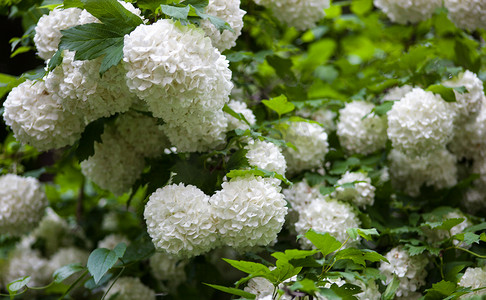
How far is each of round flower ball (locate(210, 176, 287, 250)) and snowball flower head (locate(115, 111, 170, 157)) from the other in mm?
517

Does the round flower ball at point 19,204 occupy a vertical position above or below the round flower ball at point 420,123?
below

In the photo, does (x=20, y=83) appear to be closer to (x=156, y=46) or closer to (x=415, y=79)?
(x=156, y=46)

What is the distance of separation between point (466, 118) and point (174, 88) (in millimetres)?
1353

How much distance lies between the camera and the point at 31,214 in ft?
7.02

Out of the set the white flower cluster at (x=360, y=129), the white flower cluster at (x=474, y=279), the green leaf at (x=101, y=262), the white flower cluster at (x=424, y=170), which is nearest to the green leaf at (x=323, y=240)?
the white flower cluster at (x=474, y=279)

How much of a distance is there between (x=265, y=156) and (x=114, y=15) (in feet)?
2.28

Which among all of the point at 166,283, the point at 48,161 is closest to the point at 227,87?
the point at 166,283

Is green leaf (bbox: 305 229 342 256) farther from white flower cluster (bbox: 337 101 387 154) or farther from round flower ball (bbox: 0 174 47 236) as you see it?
round flower ball (bbox: 0 174 47 236)

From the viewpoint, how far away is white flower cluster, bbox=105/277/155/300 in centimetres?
217


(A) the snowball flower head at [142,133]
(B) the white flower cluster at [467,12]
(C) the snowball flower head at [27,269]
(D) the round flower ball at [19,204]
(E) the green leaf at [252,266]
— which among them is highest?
(B) the white flower cluster at [467,12]

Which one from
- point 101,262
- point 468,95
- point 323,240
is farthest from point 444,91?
point 101,262

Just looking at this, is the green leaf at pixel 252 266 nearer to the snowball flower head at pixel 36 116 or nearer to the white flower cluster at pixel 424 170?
the snowball flower head at pixel 36 116

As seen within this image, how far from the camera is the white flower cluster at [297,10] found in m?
2.04

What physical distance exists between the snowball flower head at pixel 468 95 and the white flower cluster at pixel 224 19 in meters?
0.97
